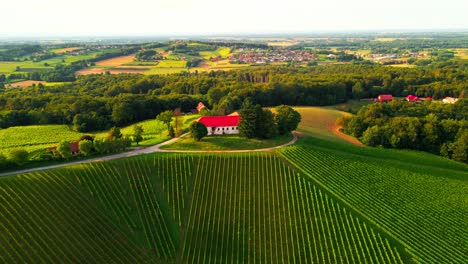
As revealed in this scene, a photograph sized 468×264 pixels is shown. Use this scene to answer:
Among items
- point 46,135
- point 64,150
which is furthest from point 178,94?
point 64,150

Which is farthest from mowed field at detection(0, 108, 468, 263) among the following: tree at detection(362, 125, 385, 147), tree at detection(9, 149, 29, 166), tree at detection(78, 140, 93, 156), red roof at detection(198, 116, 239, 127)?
tree at detection(362, 125, 385, 147)

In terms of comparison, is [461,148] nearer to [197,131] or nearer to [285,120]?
[285,120]

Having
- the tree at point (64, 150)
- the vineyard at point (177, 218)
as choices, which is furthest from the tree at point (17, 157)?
the vineyard at point (177, 218)

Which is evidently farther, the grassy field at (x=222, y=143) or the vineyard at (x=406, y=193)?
the grassy field at (x=222, y=143)

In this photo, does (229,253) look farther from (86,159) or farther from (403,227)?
(86,159)

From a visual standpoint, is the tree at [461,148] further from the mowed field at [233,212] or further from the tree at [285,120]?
the tree at [285,120]

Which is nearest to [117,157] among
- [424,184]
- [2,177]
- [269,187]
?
[2,177]
